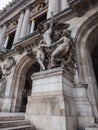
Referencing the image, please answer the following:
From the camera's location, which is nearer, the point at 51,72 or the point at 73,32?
the point at 51,72

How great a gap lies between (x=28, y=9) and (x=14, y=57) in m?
8.23

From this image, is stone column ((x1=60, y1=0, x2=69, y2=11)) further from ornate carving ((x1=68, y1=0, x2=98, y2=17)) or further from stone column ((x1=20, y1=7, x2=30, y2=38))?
stone column ((x1=20, y1=7, x2=30, y2=38))

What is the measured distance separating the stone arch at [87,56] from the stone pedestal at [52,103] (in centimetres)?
77

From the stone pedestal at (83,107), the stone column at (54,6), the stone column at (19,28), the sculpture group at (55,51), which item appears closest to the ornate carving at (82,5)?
the sculpture group at (55,51)

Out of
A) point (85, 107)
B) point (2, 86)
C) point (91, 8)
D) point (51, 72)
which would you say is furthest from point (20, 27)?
point (85, 107)

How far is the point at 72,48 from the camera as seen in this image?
5.34m

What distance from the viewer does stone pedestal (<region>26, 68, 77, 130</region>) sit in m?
3.23

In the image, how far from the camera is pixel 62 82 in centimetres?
388

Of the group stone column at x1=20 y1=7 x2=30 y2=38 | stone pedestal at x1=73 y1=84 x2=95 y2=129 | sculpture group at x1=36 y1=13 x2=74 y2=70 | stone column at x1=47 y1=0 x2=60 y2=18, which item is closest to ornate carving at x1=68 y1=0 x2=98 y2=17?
sculpture group at x1=36 y1=13 x2=74 y2=70

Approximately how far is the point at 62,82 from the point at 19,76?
19.6 ft

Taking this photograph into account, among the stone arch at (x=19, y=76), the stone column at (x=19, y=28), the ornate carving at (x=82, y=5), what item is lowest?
the stone arch at (x=19, y=76)

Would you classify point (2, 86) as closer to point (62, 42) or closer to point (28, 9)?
point (62, 42)

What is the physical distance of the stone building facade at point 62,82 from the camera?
11.5 ft

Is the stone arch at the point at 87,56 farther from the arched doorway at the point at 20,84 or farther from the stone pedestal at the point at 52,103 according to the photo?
the arched doorway at the point at 20,84
